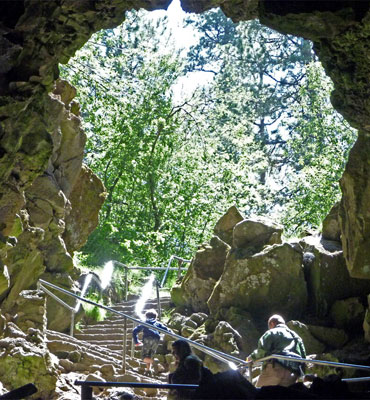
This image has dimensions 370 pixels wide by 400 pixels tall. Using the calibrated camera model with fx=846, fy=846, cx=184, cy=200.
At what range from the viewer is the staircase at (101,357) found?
1297 centimetres

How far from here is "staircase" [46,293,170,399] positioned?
42.5ft

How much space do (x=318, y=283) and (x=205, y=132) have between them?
645 inches

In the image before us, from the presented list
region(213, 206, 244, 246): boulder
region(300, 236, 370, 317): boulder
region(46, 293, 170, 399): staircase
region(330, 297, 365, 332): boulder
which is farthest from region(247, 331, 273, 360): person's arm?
region(213, 206, 244, 246): boulder

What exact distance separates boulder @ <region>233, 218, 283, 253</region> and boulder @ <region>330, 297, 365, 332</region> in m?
2.55

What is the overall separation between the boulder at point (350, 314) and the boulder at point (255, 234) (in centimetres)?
255

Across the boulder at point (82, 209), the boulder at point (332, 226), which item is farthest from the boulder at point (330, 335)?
the boulder at point (82, 209)

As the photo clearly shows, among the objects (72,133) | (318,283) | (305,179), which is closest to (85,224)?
(72,133)

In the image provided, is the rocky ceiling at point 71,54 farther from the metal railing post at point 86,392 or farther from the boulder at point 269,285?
the boulder at point 269,285

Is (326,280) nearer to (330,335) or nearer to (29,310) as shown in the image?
(330,335)

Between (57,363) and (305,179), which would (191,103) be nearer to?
(305,179)

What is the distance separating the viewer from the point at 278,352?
10.5 metres

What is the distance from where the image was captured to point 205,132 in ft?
107

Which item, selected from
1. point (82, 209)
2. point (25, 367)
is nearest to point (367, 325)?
point (25, 367)

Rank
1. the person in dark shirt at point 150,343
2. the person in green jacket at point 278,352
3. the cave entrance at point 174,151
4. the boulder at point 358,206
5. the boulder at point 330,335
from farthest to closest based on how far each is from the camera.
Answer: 1. the cave entrance at point 174,151
2. the boulder at point 330,335
3. the person in dark shirt at point 150,343
4. the boulder at point 358,206
5. the person in green jacket at point 278,352
